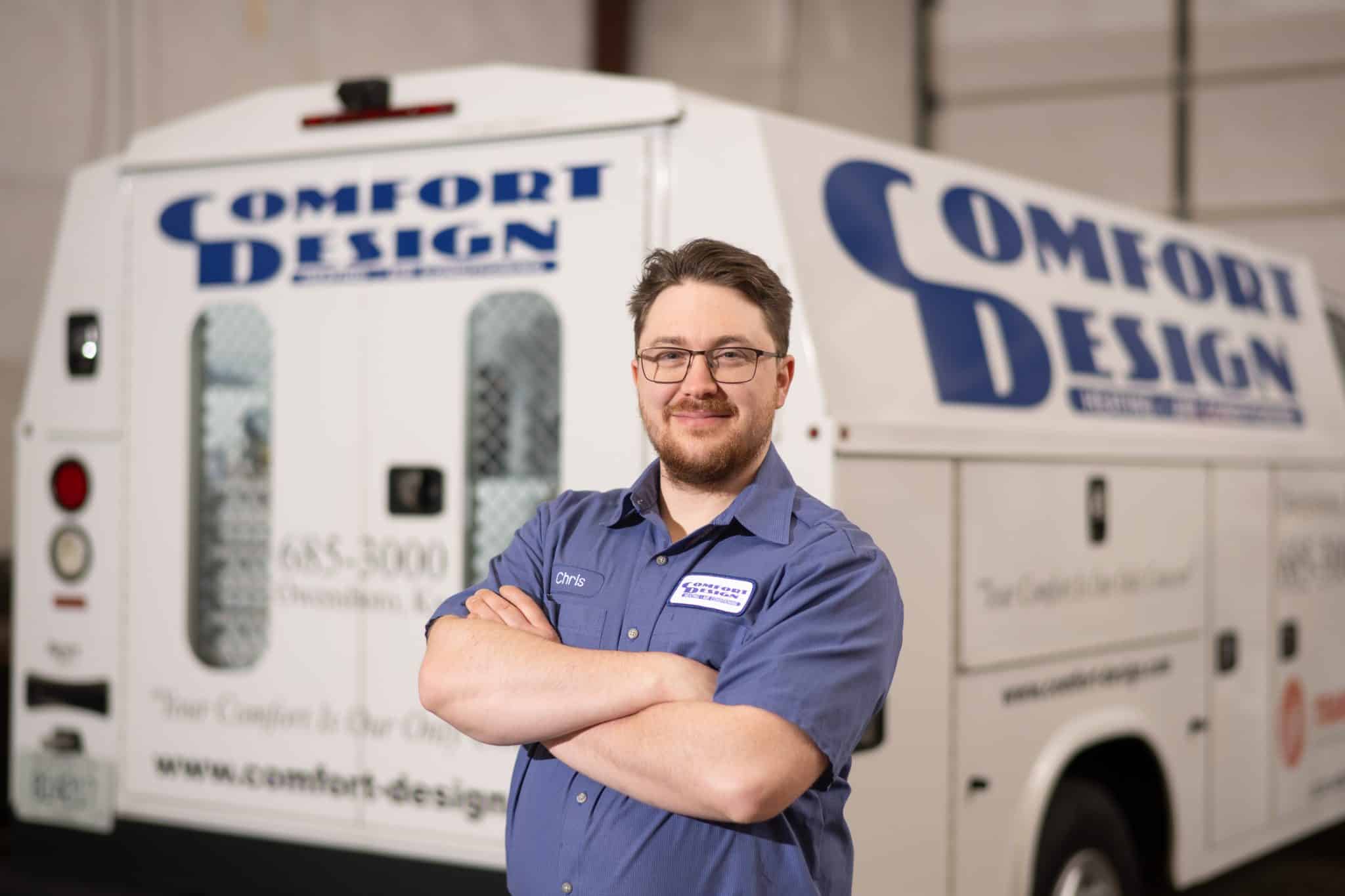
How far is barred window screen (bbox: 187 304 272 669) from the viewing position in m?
3.83

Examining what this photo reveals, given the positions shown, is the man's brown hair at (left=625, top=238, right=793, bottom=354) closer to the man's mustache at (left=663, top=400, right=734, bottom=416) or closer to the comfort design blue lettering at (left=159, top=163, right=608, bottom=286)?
the man's mustache at (left=663, top=400, right=734, bottom=416)

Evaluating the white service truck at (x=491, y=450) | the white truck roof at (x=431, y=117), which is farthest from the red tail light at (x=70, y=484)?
the white truck roof at (x=431, y=117)

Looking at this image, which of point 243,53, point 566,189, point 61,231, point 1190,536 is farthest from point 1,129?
point 1190,536

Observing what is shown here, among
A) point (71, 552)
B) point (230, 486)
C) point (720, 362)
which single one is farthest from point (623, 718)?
point (71, 552)

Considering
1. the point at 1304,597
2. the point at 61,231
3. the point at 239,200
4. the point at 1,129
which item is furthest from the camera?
the point at 1,129

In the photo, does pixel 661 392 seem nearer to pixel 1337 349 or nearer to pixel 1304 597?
pixel 1304 597

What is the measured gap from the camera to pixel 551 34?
42.4 feet

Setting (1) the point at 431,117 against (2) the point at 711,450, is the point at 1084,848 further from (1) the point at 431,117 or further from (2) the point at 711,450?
(1) the point at 431,117

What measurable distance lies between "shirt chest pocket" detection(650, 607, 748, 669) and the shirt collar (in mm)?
137

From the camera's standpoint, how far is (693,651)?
2.12m

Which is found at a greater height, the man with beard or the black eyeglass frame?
the black eyeglass frame

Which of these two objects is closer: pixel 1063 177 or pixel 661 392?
pixel 661 392

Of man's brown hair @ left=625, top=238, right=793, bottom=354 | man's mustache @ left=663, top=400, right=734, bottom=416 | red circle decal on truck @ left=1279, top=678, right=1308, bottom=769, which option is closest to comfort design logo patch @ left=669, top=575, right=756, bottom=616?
man's mustache @ left=663, top=400, right=734, bottom=416

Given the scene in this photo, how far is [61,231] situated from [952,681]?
2.66 metres
